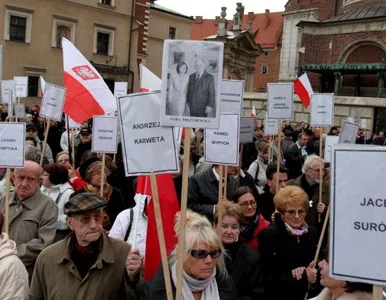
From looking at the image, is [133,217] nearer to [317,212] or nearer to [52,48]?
[317,212]

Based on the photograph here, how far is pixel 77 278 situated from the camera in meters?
3.30

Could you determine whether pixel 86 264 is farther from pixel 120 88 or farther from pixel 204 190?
pixel 120 88

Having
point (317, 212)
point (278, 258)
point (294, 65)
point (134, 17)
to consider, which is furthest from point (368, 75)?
point (278, 258)

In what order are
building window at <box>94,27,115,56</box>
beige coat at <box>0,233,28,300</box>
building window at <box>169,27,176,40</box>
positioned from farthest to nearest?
building window at <box>169,27,176,40</box> < building window at <box>94,27,115,56</box> < beige coat at <box>0,233,28,300</box>

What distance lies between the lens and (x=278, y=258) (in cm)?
434

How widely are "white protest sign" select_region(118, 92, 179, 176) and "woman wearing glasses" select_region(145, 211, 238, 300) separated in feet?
1.45

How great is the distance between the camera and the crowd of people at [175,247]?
3.18 m

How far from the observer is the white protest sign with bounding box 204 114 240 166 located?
A: 5285 mm

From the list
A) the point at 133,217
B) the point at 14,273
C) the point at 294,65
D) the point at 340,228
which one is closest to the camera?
the point at 340,228

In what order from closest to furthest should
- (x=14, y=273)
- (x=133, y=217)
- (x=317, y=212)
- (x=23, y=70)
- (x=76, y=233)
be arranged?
(x=14, y=273), (x=76, y=233), (x=133, y=217), (x=317, y=212), (x=23, y=70)

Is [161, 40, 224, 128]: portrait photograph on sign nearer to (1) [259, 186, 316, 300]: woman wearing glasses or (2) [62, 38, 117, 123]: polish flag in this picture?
(1) [259, 186, 316, 300]: woman wearing glasses

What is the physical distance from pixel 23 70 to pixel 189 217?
2957 centimetres

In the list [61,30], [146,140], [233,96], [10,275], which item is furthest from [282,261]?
[61,30]

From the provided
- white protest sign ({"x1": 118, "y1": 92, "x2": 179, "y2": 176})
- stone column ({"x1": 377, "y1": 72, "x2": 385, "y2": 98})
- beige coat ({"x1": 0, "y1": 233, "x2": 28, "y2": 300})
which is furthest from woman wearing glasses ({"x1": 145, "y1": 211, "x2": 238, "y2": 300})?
stone column ({"x1": 377, "y1": 72, "x2": 385, "y2": 98})
